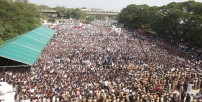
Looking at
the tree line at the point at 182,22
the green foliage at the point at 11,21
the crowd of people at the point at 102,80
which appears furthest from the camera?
the tree line at the point at 182,22

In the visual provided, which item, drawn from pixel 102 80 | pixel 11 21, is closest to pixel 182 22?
pixel 11 21

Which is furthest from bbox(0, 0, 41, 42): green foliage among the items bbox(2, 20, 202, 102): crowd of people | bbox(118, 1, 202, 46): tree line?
bbox(118, 1, 202, 46): tree line

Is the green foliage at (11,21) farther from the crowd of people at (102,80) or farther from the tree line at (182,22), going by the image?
the tree line at (182,22)

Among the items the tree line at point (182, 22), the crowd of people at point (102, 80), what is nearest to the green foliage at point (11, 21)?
the crowd of people at point (102, 80)

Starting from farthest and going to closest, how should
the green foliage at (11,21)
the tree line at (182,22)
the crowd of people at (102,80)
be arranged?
the tree line at (182,22) → the green foliage at (11,21) → the crowd of people at (102,80)

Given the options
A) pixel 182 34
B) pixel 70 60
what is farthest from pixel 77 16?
pixel 70 60

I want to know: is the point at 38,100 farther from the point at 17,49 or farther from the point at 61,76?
the point at 17,49

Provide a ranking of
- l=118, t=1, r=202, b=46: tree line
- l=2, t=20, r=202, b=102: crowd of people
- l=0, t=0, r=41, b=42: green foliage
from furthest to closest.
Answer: l=118, t=1, r=202, b=46: tree line < l=0, t=0, r=41, b=42: green foliage < l=2, t=20, r=202, b=102: crowd of people

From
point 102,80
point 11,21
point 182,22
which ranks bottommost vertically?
point 102,80

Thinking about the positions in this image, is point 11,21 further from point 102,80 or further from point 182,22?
point 102,80

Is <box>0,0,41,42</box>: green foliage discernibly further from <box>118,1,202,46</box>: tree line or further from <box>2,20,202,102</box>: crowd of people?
<box>118,1,202,46</box>: tree line

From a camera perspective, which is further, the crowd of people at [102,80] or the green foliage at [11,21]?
the green foliage at [11,21]
